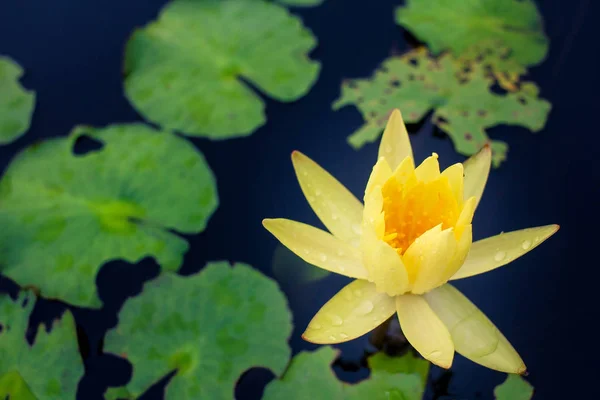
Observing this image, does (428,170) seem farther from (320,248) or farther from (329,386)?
(329,386)

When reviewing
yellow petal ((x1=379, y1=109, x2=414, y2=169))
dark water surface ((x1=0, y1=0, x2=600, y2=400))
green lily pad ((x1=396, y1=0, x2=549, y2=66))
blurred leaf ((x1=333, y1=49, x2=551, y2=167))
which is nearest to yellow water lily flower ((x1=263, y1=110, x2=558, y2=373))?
yellow petal ((x1=379, y1=109, x2=414, y2=169))

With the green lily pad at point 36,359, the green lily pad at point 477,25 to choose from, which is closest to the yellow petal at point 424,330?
the green lily pad at point 36,359

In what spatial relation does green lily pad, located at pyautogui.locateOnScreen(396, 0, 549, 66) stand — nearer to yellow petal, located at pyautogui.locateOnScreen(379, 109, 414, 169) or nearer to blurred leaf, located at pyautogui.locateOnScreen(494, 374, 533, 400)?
yellow petal, located at pyautogui.locateOnScreen(379, 109, 414, 169)

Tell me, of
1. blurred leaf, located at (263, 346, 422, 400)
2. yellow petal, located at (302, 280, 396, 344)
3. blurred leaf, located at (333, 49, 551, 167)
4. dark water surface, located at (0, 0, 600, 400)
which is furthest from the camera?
blurred leaf, located at (333, 49, 551, 167)

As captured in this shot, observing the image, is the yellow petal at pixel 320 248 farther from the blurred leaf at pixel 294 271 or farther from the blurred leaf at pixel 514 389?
the blurred leaf at pixel 514 389

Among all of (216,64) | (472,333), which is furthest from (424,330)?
(216,64)

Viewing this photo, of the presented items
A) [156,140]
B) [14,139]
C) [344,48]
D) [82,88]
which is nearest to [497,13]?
[344,48]
